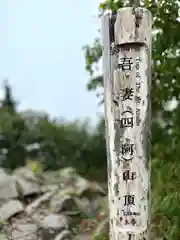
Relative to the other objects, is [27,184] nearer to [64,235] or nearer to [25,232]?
[25,232]

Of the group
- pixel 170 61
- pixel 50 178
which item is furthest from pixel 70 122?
pixel 170 61

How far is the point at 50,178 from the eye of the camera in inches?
350

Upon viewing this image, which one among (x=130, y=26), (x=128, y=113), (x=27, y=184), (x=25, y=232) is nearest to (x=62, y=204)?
(x=25, y=232)

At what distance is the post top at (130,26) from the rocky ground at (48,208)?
2661mm

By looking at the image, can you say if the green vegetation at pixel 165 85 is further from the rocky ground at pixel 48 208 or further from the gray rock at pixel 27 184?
the gray rock at pixel 27 184

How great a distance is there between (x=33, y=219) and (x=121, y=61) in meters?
3.91

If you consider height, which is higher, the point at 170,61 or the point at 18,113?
the point at 170,61

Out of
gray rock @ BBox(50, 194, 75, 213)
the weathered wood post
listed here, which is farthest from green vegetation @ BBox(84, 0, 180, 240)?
gray rock @ BBox(50, 194, 75, 213)

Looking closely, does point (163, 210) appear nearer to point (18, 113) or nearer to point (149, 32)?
point (149, 32)

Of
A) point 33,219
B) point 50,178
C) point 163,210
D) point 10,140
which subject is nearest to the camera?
point 163,210

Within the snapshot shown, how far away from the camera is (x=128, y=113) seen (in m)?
2.89

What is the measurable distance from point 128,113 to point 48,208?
4.26 meters

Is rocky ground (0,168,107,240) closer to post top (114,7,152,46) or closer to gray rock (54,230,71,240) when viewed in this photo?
gray rock (54,230,71,240)

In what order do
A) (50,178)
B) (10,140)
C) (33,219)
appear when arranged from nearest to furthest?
(33,219)
(50,178)
(10,140)
